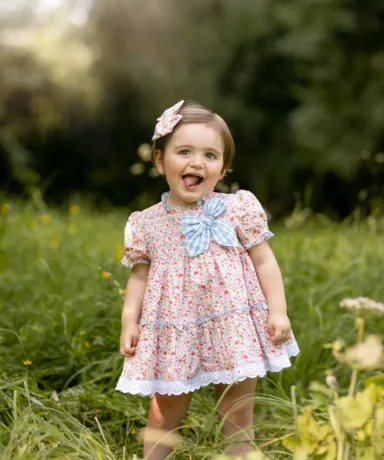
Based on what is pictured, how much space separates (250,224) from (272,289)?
0.21m

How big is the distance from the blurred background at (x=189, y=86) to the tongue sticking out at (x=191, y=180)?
9.49 m

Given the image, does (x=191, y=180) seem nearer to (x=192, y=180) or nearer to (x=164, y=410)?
(x=192, y=180)

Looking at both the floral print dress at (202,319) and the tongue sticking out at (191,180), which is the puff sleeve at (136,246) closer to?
the floral print dress at (202,319)

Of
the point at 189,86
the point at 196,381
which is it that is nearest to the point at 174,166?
the point at 196,381

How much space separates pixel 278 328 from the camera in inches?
86.5

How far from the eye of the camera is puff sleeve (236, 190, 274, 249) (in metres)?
2.29

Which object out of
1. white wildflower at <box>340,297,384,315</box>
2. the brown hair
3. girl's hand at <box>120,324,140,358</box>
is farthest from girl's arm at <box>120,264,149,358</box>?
white wildflower at <box>340,297,384,315</box>

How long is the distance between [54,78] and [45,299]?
983cm

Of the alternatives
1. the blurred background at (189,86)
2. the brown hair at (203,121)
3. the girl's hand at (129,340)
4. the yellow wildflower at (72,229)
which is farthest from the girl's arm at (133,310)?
the blurred background at (189,86)

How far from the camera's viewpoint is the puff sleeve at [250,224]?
2295 mm

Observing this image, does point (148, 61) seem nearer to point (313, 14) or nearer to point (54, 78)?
point (54, 78)

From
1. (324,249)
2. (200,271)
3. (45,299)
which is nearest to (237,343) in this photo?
(200,271)

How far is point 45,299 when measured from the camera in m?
3.70

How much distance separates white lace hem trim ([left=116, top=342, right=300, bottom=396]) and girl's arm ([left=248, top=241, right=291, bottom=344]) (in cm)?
9
